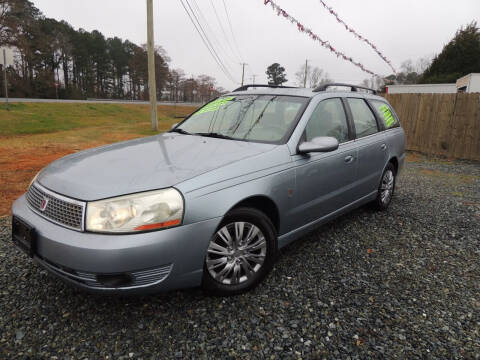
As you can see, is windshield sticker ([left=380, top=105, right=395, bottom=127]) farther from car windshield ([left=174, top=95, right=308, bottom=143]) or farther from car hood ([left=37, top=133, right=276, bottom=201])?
car hood ([left=37, top=133, right=276, bottom=201])

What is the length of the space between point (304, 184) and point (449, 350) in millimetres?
1500

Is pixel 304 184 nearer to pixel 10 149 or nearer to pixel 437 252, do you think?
pixel 437 252

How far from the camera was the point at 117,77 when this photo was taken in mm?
60031

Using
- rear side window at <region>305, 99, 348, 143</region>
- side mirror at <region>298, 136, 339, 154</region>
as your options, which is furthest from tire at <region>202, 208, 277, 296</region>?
rear side window at <region>305, 99, 348, 143</region>

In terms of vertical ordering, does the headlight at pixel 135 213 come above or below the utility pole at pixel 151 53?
below

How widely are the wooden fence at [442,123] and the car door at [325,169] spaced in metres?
7.99

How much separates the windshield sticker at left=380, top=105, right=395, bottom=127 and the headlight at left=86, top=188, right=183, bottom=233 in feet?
11.6

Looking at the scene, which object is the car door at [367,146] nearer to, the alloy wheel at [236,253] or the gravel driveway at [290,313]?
the gravel driveway at [290,313]

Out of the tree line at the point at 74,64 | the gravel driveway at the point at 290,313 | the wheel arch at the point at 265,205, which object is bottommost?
the gravel driveway at the point at 290,313

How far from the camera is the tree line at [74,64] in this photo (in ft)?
116

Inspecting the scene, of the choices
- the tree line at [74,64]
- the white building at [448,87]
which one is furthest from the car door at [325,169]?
the tree line at [74,64]

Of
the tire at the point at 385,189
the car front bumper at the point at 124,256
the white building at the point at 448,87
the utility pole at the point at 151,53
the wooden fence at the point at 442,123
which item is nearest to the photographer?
the car front bumper at the point at 124,256

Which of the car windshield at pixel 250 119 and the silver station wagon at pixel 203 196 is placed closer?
the silver station wagon at pixel 203 196

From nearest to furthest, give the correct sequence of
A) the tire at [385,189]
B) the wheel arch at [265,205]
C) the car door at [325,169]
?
1. the wheel arch at [265,205]
2. the car door at [325,169]
3. the tire at [385,189]
